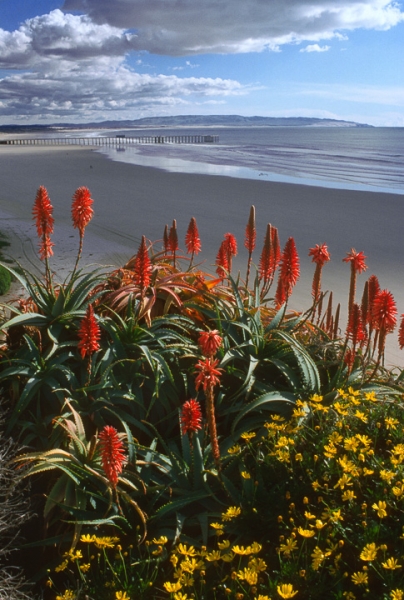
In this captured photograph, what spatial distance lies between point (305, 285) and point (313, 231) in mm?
5422

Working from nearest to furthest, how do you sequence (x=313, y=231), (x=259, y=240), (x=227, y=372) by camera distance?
(x=227, y=372) → (x=259, y=240) → (x=313, y=231)

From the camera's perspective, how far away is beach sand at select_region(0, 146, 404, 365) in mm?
9281

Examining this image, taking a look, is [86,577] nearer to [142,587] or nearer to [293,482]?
[142,587]

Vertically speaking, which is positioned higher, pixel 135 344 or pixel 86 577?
pixel 135 344

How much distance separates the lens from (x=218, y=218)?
47.2ft

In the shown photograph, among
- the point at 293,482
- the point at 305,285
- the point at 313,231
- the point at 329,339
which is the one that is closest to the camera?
the point at 293,482

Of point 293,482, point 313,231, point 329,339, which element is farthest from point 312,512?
point 313,231

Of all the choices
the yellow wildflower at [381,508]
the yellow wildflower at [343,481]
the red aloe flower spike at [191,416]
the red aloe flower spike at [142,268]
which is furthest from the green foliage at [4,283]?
the yellow wildflower at [381,508]

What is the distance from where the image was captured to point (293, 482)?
2701mm

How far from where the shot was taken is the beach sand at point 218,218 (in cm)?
928

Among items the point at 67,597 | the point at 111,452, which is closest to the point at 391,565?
the point at 111,452

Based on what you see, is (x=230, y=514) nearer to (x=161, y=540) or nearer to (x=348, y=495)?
(x=161, y=540)

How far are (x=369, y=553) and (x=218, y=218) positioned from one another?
12.6 m

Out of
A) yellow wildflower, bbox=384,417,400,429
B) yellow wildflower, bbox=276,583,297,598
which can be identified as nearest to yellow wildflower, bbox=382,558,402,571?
yellow wildflower, bbox=276,583,297,598
